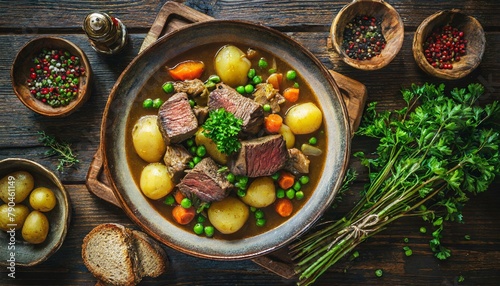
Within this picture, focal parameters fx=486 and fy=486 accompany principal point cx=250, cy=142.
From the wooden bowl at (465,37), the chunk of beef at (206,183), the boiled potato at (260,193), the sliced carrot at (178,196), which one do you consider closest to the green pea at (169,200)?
the sliced carrot at (178,196)

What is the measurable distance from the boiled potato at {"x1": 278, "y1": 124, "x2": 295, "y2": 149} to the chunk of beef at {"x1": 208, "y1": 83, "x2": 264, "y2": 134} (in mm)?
213

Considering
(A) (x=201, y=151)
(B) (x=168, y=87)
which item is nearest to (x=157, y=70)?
(B) (x=168, y=87)

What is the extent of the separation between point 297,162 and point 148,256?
4.83 ft

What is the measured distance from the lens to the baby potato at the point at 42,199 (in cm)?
404

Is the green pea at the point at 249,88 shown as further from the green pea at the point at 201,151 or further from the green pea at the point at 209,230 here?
the green pea at the point at 209,230

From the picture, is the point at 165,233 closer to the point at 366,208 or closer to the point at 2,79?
the point at 366,208

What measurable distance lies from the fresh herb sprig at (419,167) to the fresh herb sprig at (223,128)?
1069 millimetres

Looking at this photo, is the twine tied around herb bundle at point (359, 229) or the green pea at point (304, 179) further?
the green pea at point (304, 179)

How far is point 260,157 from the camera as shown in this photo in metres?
3.66

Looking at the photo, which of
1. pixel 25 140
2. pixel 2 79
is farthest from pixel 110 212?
pixel 2 79

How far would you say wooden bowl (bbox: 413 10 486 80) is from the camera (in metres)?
4.06

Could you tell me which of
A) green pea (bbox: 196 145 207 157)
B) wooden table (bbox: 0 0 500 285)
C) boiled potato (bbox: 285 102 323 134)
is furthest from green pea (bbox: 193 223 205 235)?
boiled potato (bbox: 285 102 323 134)

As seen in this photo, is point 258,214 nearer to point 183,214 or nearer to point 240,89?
point 183,214

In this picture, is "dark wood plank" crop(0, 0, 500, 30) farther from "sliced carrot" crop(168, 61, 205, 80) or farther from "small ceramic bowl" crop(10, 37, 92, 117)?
"sliced carrot" crop(168, 61, 205, 80)
